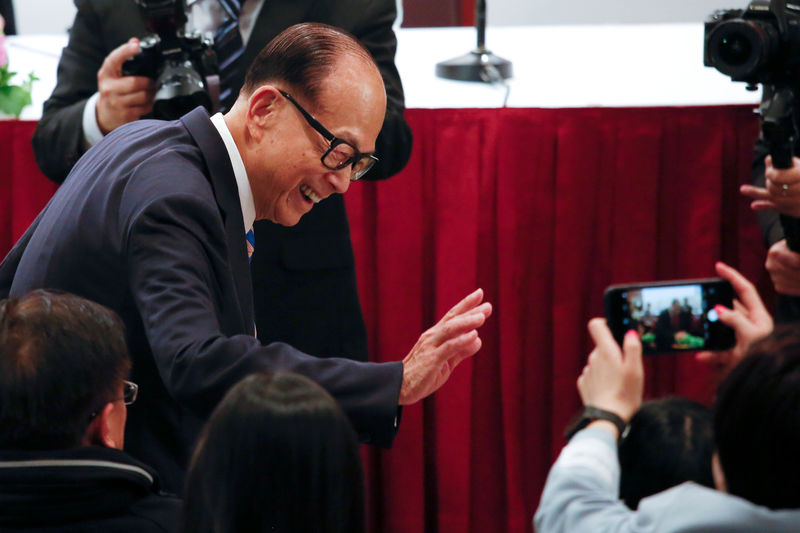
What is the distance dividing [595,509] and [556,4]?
392 cm

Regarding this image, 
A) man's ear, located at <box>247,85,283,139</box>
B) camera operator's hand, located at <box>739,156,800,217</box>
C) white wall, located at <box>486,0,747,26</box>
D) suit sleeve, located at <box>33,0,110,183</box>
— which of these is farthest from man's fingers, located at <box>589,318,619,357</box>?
white wall, located at <box>486,0,747,26</box>

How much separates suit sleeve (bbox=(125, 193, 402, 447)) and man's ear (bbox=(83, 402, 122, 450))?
74mm

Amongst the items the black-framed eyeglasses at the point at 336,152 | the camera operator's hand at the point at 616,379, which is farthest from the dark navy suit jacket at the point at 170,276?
the camera operator's hand at the point at 616,379

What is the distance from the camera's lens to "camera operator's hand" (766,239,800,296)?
1767 mm

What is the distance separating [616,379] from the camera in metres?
1.07

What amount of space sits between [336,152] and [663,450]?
0.60 meters

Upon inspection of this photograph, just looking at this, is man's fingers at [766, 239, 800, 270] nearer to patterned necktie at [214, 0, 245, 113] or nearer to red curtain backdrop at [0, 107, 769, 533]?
red curtain backdrop at [0, 107, 769, 533]

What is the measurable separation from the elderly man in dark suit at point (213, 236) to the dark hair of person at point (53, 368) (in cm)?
7

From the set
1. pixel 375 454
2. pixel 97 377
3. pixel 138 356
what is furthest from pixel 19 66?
pixel 97 377

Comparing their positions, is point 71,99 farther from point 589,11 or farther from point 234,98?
point 589,11

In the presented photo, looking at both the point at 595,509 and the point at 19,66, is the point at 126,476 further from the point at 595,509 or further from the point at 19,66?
the point at 19,66

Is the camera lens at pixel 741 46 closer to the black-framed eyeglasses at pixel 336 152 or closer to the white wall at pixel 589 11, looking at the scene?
the black-framed eyeglasses at pixel 336 152

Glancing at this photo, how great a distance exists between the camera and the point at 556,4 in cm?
457

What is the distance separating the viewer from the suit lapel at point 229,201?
1295 mm
